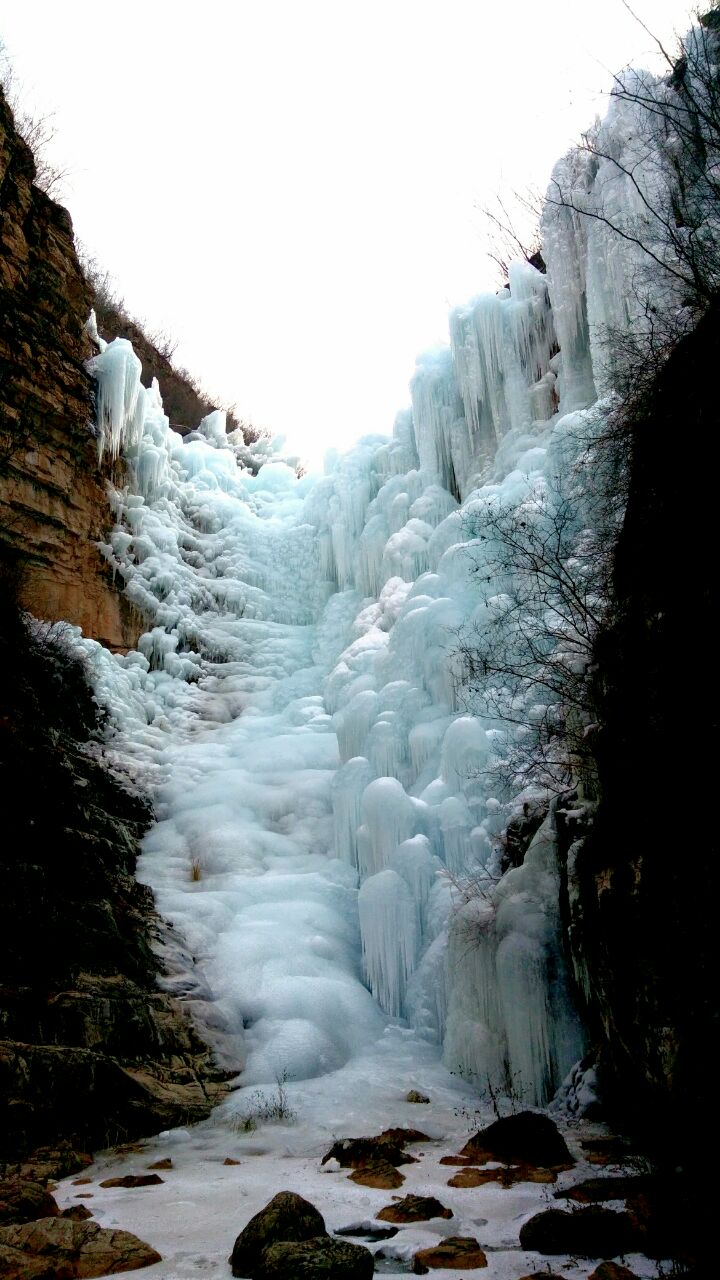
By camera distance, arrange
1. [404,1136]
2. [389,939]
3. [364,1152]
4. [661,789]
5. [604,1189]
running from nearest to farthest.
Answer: [604,1189] → [661,789] → [364,1152] → [404,1136] → [389,939]

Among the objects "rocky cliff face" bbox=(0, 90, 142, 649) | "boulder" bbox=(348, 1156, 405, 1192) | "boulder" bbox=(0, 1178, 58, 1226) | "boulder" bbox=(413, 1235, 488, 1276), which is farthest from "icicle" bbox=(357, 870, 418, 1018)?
"rocky cliff face" bbox=(0, 90, 142, 649)

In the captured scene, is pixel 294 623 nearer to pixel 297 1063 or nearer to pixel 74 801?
pixel 74 801

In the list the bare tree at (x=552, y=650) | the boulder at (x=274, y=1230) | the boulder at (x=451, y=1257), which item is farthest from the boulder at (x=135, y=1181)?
the bare tree at (x=552, y=650)

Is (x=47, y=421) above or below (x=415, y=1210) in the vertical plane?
above

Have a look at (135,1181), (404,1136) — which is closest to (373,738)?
(404,1136)

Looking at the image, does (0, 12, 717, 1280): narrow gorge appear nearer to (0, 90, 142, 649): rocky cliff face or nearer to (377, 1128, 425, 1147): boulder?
(0, 90, 142, 649): rocky cliff face

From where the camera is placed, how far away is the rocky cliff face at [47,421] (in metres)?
10.2

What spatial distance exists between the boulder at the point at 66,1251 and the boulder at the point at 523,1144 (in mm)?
1860

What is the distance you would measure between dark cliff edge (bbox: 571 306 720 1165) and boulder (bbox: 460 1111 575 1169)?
458mm

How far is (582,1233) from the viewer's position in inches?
118

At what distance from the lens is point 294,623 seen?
1475 centimetres

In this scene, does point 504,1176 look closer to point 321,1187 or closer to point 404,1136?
point 321,1187

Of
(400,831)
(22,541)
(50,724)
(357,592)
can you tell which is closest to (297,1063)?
(400,831)

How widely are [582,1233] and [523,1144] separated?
4.17 ft
